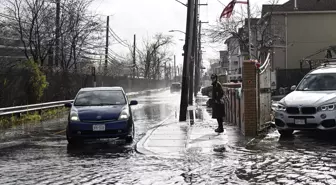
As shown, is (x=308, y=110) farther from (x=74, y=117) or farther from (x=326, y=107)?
(x=74, y=117)

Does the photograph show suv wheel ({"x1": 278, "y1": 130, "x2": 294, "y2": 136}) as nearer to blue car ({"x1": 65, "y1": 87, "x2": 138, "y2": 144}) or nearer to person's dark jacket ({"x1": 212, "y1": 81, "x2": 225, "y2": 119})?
person's dark jacket ({"x1": 212, "y1": 81, "x2": 225, "y2": 119})

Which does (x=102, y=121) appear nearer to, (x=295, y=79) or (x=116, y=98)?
(x=116, y=98)

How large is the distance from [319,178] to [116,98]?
6.77 m

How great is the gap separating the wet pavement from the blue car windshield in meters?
1.23

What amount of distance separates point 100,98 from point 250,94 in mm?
4156

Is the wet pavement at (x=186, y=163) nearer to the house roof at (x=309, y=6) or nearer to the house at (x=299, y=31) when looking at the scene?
the house at (x=299, y=31)

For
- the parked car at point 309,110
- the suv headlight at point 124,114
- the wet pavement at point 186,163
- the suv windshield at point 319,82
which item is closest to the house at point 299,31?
the suv windshield at point 319,82

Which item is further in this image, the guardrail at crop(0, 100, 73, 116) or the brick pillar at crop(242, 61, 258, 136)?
the guardrail at crop(0, 100, 73, 116)

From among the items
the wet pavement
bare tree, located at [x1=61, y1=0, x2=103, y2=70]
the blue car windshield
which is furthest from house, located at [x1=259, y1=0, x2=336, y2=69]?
the wet pavement

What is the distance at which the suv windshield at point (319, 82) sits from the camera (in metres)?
12.5

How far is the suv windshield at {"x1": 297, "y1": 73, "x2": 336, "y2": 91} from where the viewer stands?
12.5 m

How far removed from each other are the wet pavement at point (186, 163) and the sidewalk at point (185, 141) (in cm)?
5

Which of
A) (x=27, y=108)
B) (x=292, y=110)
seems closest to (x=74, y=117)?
(x=292, y=110)

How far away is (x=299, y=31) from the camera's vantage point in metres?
41.8
